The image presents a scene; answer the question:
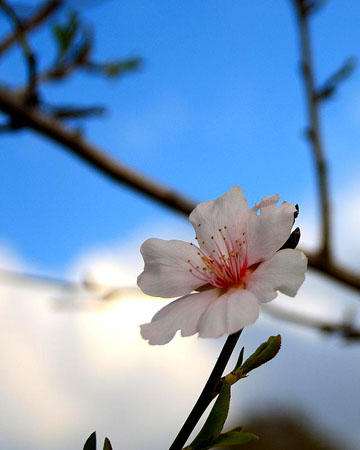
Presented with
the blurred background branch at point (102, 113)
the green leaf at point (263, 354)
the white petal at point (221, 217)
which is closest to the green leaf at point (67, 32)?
the blurred background branch at point (102, 113)

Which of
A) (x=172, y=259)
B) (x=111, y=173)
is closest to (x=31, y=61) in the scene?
(x=111, y=173)

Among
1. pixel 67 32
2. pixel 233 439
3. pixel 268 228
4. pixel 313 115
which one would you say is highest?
pixel 67 32

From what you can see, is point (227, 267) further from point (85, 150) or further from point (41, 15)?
point (41, 15)

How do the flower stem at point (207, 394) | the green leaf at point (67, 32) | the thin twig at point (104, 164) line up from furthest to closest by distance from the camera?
the green leaf at point (67, 32)
the thin twig at point (104, 164)
the flower stem at point (207, 394)

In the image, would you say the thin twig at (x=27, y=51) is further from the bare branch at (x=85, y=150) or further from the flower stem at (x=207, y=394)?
the flower stem at (x=207, y=394)

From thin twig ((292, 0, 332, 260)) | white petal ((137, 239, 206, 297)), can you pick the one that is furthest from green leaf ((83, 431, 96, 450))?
thin twig ((292, 0, 332, 260))

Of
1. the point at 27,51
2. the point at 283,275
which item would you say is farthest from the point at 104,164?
the point at 283,275
